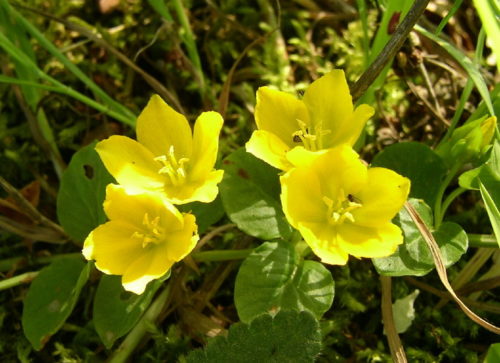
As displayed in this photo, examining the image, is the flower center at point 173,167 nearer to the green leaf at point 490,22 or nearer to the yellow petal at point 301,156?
the yellow petal at point 301,156

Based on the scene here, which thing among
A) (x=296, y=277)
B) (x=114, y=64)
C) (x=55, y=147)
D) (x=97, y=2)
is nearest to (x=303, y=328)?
(x=296, y=277)

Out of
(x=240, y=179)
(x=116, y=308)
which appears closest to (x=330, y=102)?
(x=240, y=179)

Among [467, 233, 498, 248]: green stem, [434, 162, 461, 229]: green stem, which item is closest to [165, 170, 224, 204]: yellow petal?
[434, 162, 461, 229]: green stem

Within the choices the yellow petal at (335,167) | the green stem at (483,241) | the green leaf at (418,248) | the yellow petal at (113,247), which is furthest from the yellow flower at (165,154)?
the green stem at (483,241)

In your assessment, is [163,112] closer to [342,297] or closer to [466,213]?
[342,297]

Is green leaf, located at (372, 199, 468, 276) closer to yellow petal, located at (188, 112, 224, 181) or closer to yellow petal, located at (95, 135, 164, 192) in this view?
yellow petal, located at (188, 112, 224, 181)

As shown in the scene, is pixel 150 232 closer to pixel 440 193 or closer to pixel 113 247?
pixel 113 247
